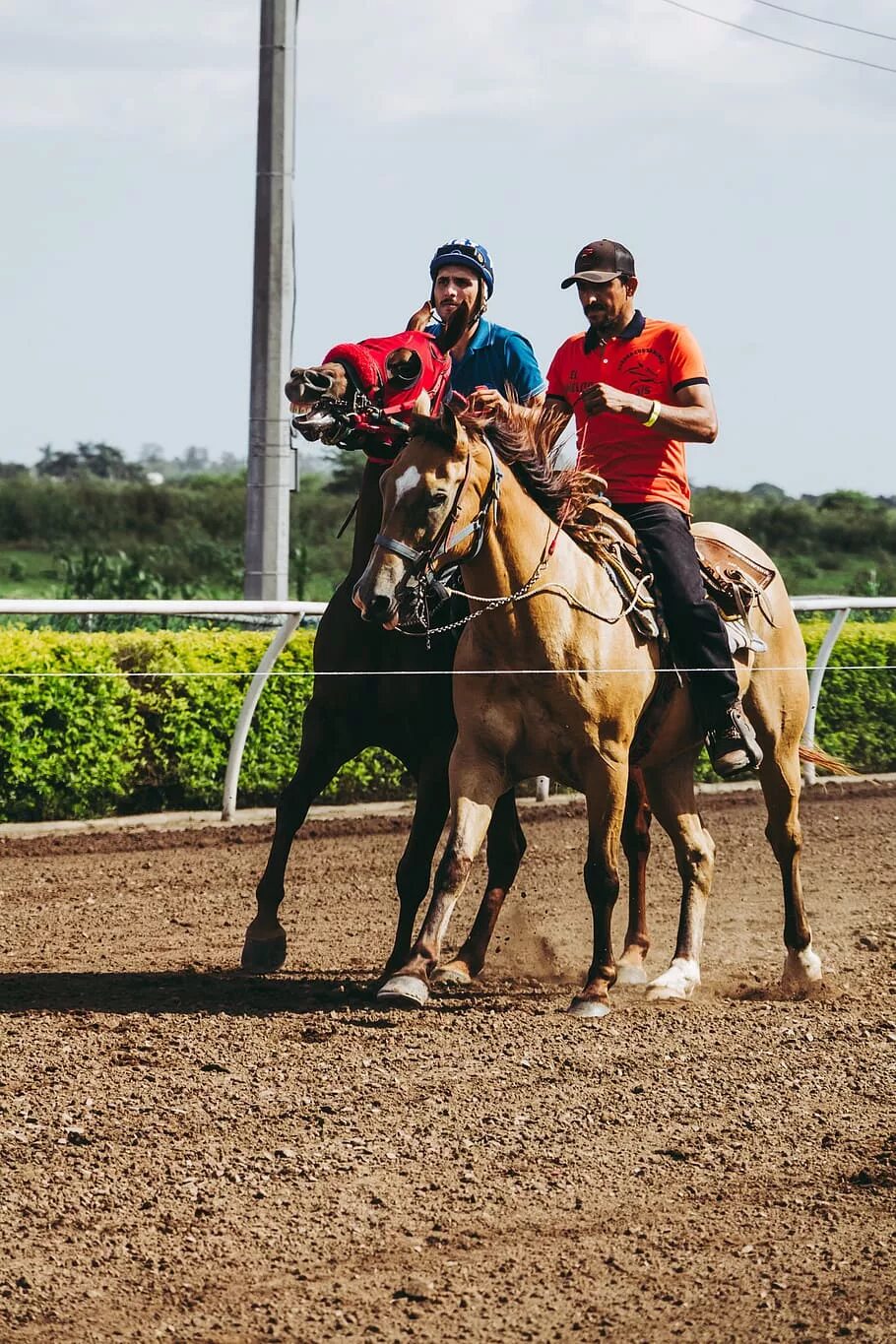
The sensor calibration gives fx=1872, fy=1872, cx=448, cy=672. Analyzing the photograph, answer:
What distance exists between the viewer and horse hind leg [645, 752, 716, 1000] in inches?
274

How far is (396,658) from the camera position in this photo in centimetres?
652

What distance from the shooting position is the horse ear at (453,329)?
6.55 meters

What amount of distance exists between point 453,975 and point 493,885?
0.47 metres

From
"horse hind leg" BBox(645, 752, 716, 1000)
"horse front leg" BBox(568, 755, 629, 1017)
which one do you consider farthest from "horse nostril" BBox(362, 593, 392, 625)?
"horse hind leg" BBox(645, 752, 716, 1000)

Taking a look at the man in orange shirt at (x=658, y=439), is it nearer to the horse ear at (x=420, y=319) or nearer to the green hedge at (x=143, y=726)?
the horse ear at (x=420, y=319)

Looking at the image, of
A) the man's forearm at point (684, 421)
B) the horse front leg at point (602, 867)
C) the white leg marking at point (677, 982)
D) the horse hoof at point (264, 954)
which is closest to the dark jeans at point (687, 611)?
the man's forearm at point (684, 421)

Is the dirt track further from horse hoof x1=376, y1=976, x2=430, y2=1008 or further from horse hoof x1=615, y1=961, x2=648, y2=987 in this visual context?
horse hoof x1=615, y1=961, x2=648, y2=987

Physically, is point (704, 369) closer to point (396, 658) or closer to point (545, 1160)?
point (396, 658)

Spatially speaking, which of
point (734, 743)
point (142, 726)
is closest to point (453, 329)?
point (734, 743)

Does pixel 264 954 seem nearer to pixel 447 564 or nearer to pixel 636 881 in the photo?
pixel 636 881

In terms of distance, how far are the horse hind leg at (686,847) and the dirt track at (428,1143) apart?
0.64 feet

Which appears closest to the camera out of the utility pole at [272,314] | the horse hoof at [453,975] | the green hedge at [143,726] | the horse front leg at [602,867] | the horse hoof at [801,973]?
the horse front leg at [602,867]

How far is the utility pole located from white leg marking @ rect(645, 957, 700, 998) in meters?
6.82

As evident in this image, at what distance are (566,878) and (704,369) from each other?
329 cm
